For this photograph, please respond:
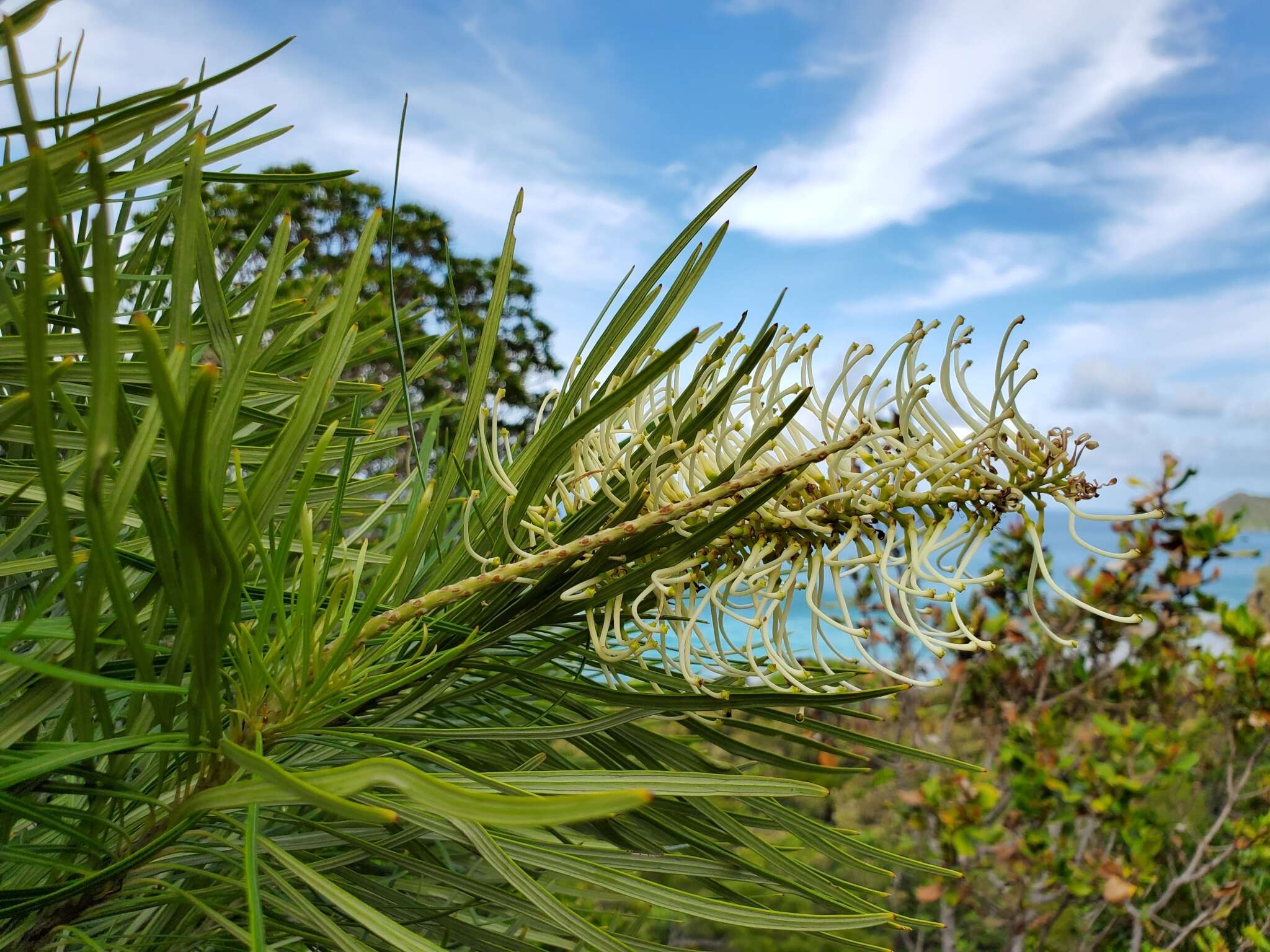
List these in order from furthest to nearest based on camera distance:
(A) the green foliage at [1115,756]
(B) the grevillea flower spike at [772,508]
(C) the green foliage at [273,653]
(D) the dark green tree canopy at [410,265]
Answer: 1. (D) the dark green tree canopy at [410,265]
2. (A) the green foliage at [1115,756]
3. (B) the grevillea flower spike at [772,508]
4. (C) the green foliage at [273,653]

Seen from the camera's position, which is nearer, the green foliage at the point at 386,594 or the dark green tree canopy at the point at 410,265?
the green foliage at the point at 386,594

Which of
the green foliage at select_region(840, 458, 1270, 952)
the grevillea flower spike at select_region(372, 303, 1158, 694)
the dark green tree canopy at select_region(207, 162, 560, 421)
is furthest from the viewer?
the dark green tree canopy at select_region(207, 162, 560, 421)

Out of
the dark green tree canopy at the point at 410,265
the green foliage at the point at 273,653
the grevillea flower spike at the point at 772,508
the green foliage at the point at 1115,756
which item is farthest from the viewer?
the dark green tree canopy at the point at 410,265

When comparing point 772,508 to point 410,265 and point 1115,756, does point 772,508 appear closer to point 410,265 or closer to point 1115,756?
point 1115,756

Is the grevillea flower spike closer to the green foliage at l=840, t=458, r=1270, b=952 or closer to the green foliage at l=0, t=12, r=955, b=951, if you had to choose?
the green foliage at l=0, t=12, r=955, b=951

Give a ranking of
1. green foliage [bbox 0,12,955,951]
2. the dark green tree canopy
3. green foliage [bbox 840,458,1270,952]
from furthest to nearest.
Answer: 1. the dark green tree canopy
2. green foliage [bbox 840,458,1270,952]
3. green foliage [bbox 0,12,955,951]

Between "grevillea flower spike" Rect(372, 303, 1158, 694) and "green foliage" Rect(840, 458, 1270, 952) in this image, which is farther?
"green foliage" Rect(840, 458, 1270, 952)

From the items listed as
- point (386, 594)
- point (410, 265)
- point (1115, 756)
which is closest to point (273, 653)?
point (386, 594)

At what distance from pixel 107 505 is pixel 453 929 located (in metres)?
0.21

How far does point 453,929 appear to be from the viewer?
0.35m

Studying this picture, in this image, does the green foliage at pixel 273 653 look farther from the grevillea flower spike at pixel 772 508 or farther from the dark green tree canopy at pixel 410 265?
the dark green tree canopy at pixel 410 265

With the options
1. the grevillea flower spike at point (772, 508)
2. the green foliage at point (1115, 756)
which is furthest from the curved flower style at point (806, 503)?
the green foliage at point (1115, 756)

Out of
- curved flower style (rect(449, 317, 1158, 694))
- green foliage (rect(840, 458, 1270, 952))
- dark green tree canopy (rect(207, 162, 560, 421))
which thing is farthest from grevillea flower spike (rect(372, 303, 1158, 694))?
dark green tree canopy (rect(207, 162, 560, 421))

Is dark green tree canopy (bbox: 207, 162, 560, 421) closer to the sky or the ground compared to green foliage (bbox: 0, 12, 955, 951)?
closer to the sky
